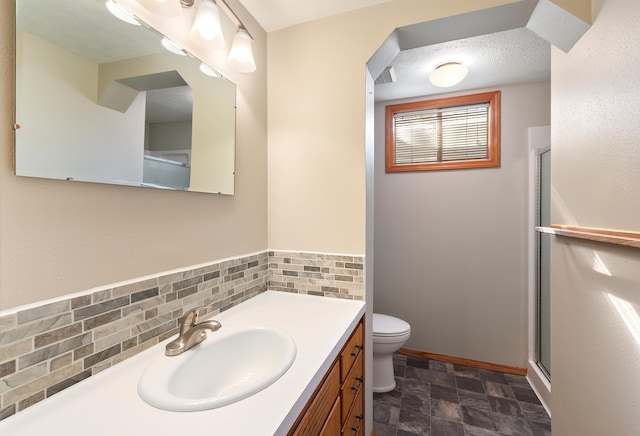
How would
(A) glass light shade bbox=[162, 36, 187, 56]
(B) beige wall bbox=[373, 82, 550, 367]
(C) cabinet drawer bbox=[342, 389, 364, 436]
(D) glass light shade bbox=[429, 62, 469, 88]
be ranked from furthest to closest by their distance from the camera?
(B) beige wall bbox=[373, 82, 550, 367] → (D) glass light shade bbox=[429, 62, 469, 88] → (C) cabinet drawer bbox=[342, 389, 364, 436] → (A) glass light shade bbox=[162, 36, 187, 56]

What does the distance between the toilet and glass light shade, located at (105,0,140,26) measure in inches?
81.1

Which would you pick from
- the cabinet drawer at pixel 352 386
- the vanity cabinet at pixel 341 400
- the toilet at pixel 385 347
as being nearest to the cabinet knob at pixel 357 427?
the vanity cabinet at pixel 341 400

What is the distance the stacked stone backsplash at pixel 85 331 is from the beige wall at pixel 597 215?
1487mm

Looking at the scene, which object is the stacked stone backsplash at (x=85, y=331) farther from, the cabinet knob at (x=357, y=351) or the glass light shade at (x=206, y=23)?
the glass light shade at (x=206, y=23)

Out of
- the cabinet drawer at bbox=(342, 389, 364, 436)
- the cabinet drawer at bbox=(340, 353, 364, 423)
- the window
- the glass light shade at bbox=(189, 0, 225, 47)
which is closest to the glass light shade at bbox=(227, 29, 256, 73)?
the glass light shade at bbox=(189, 0, 225, 47)

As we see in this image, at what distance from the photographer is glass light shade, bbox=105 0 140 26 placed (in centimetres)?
82

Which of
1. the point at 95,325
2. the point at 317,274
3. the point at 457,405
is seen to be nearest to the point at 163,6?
the point at 95,325

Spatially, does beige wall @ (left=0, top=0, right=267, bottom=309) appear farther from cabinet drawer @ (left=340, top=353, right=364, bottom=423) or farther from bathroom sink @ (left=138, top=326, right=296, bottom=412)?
cabinet drawer @ (left=340, top=353, right=364, bottom=423)

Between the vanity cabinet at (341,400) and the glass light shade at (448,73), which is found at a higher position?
the glass light shade at (448,73)

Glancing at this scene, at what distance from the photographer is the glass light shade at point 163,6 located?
0.87 m

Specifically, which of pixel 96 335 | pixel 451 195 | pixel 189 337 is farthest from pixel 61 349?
pixel 451 195

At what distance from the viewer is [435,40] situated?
1.44 metres

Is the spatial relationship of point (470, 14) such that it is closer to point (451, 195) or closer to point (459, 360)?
point (451, 195)

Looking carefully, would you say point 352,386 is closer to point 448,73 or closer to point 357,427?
point 357,427
